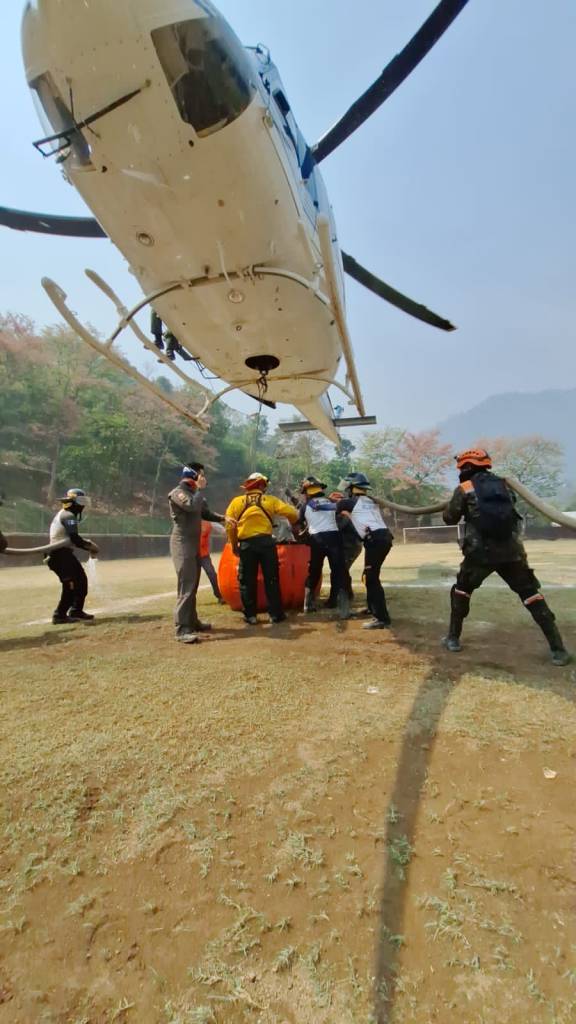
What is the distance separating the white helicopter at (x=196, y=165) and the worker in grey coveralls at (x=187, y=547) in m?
1.51

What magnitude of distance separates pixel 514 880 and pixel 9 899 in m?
1.72

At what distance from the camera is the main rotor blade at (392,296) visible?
21.9ft

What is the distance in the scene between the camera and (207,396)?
590 cm

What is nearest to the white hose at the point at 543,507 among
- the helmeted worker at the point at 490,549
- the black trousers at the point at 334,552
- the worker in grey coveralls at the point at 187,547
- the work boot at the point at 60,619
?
the helmeted worker at the point at 490,549

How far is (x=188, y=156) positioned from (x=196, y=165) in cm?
7

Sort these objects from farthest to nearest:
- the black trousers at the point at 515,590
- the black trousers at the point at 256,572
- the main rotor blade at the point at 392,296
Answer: the main rotor blade at the point at 392,296 < the black trousers at the point at 256,572 < the black trousers at the point at 515,590

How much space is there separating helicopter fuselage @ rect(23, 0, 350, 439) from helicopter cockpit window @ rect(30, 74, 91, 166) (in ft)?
0.04

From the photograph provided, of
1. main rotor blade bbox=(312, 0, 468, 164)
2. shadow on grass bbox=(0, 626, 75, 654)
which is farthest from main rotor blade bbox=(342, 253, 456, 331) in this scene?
shadow on grass bbox=(0, 626, 75, 654)

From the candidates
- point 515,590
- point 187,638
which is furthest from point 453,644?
point 187,638

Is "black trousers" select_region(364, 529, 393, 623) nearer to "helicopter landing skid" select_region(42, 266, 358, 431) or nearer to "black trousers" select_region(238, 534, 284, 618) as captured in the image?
"black trousers" select_region(238, 534, 284, 618)

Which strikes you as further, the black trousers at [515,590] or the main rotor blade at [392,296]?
the main rotor blade at [392,296]

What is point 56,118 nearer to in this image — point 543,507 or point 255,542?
point 255,542

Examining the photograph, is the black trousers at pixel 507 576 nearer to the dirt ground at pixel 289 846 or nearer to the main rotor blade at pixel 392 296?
the dirt ground at pixel 289 846

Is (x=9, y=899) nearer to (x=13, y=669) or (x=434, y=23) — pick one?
(x=13, y=669)
